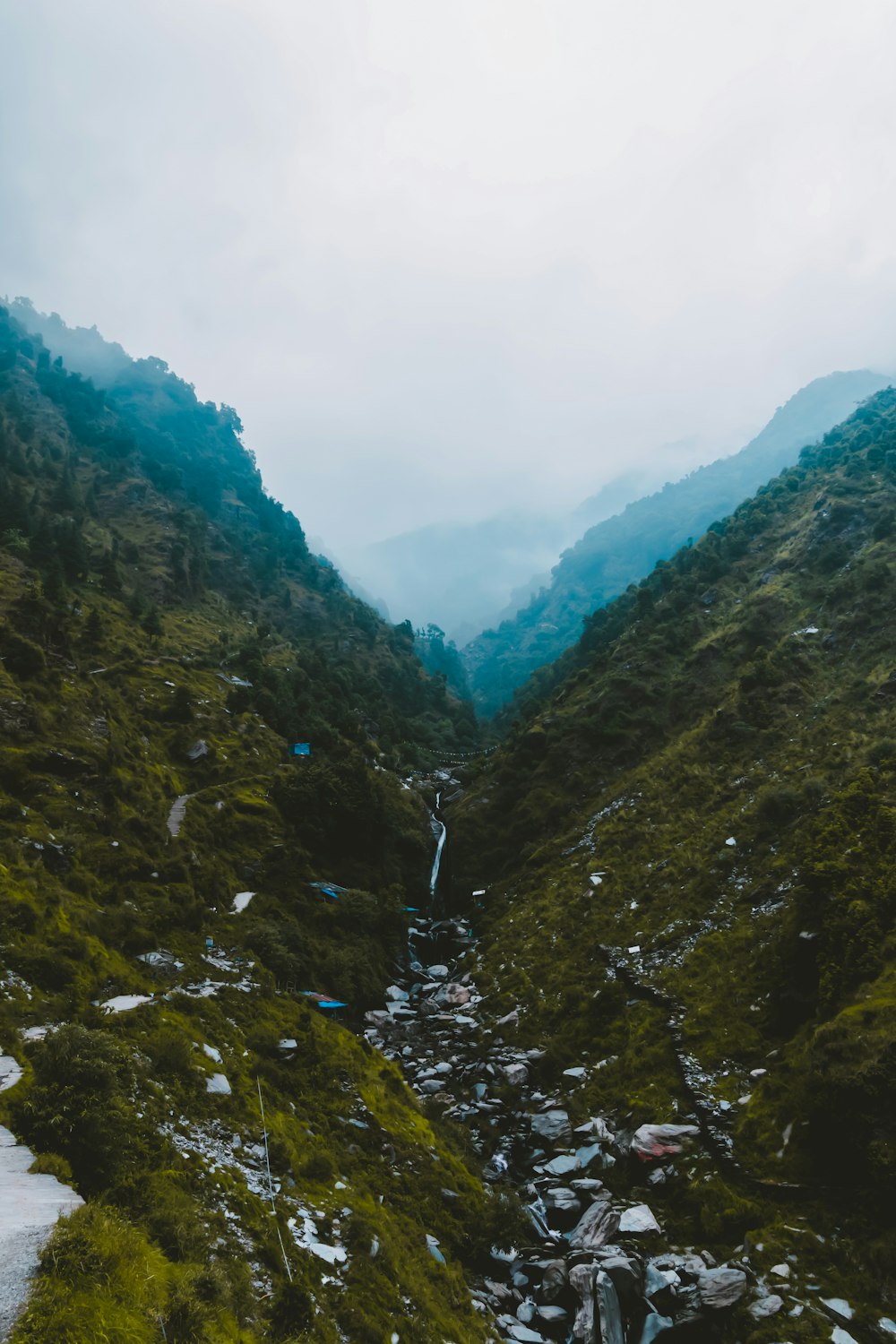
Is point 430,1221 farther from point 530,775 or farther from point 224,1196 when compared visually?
point 530,775

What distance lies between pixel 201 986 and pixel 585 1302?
16.3 meters

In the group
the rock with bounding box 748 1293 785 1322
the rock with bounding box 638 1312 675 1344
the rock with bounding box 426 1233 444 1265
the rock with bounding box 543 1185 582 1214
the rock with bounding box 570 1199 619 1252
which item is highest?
the rock with bounding box 426 1233 444 1265

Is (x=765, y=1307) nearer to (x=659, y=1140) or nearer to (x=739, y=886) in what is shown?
(x=659, y=1140)

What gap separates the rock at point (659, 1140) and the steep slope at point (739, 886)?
971 mm

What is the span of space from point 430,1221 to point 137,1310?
1442cm

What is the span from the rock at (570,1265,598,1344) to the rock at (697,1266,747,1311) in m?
2.77

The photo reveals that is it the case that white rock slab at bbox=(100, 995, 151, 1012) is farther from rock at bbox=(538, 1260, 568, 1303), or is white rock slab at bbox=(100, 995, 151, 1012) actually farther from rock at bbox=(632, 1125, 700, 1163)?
rock at bbox=(632, 1125, 700, 1163)

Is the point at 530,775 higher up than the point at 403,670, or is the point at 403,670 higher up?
the point at 403,670

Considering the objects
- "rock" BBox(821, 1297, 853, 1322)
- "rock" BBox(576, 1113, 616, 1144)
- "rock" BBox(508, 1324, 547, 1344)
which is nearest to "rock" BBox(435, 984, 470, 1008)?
"rock" BBox(576, 1113, 616, 1144)

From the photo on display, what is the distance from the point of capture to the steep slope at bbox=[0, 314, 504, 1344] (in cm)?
1079

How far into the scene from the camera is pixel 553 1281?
16891mm

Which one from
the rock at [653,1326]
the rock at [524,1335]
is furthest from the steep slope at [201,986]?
the rock at [653,1326]

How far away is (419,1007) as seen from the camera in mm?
38844

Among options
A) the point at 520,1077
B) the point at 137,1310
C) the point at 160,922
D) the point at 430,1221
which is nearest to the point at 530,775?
the point at 520,1077
